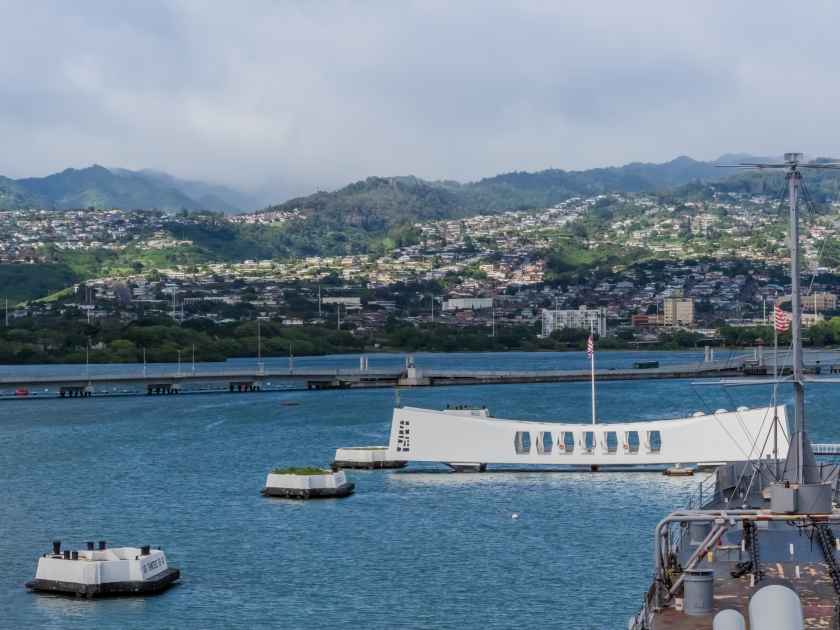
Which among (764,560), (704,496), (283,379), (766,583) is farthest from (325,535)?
(283,379)

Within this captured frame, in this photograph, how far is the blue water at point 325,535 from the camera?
3878 centimetres

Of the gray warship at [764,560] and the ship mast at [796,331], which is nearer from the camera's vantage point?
the gray warship at [764,560]

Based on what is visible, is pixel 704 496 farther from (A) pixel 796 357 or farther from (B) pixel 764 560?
(B) pixel 764 560

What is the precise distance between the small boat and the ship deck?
18.4 meters

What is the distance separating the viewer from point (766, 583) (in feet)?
81.9

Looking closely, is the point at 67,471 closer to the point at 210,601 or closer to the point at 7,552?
the point at 7,552

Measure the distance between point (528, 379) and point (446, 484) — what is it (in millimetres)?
102091

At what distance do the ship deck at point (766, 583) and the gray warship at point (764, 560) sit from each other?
2cm

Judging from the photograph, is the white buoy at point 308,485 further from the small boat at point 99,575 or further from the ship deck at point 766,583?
the ship deck at point 766,583

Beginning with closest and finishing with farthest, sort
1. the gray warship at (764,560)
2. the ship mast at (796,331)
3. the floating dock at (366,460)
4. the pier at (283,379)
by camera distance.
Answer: the gray warship at (764,560) < the ship mast at (796,331) < the floating dock at (366,460) < the pier at (283,379)

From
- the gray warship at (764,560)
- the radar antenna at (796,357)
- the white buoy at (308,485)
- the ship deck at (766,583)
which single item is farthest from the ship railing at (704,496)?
the white buoy at (308,485)

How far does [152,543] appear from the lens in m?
50.7

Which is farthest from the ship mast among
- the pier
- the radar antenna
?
the pier

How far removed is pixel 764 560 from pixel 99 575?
61.0 feet
